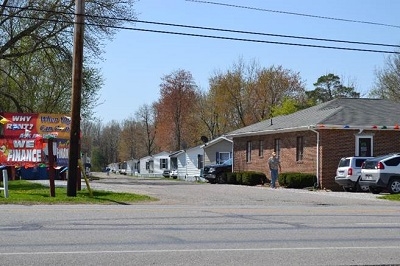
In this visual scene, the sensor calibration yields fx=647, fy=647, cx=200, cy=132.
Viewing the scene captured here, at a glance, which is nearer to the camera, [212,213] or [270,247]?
[270,247]

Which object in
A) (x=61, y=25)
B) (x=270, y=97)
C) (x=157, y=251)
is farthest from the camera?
(x=270, y=97)

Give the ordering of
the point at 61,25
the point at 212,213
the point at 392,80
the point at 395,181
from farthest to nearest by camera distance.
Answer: the point at 392,80 → the point at 61,25 → the point at 395,181 → the point at 212,213

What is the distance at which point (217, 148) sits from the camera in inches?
2096

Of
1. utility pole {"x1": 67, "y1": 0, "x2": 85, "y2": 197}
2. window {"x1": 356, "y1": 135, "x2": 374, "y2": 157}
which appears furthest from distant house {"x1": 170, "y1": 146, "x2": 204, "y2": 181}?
utility pole {"x1": 67, "y1": 0, "x2": 85, "y2": 197}

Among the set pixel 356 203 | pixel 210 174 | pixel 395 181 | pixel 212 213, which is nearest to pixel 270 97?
pixel 210 174

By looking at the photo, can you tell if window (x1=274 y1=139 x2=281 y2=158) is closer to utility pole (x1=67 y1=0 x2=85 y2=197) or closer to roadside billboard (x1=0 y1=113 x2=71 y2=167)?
roadside billboard (x1=0 y1=113 x2=71 y2=167)

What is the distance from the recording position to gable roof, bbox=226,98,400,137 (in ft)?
110

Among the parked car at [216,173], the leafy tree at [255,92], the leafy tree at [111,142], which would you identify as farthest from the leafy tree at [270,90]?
the leafy tree at [111,142]

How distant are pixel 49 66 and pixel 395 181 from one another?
22778mm

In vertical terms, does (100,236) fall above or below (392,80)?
below

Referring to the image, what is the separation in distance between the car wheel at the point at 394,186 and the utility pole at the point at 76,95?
1375 centimetres

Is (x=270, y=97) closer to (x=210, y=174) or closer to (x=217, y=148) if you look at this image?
(x=217, y=148)

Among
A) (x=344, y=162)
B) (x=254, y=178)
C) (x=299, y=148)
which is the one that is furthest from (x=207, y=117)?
(x=344, y=162)

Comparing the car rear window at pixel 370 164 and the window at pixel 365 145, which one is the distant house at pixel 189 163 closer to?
the window at pixel 365 145
